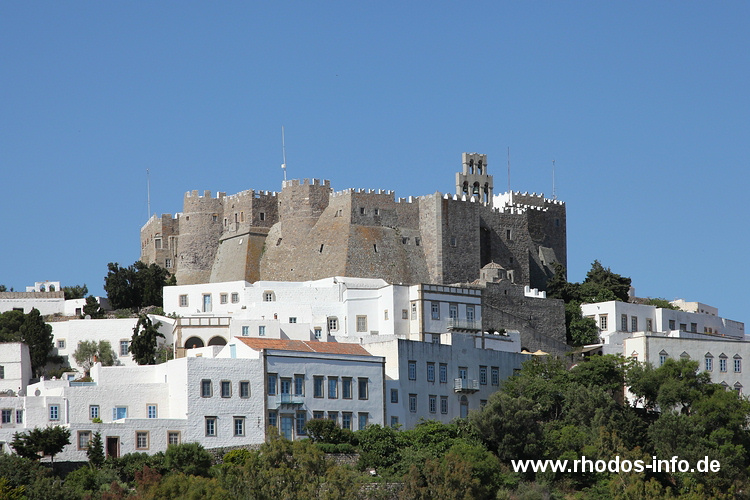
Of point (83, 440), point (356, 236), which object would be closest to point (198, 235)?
point (356, 236)

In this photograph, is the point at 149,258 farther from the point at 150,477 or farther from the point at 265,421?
the point at 150,477

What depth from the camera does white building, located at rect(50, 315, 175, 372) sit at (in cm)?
8256

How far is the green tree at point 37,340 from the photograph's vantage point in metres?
80.9

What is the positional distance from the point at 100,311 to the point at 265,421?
86.6 ft

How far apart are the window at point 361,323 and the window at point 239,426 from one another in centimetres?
1845

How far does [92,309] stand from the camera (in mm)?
88938

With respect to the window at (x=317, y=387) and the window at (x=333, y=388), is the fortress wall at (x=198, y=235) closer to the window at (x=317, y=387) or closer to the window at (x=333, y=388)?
the window at (x=333, y=388)

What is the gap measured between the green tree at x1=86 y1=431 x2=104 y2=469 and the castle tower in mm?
42343

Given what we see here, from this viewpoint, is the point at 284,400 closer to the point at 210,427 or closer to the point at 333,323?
the point at 210,427

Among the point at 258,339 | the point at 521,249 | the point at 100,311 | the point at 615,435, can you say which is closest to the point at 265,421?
the point at 258,339

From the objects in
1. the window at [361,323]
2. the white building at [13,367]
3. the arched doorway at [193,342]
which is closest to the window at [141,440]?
the white building at [13,367]

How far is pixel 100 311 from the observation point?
8906 centimetres

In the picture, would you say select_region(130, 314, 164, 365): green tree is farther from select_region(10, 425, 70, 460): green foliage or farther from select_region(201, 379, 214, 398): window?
select_region(10, 425, 70, 460): green foliage

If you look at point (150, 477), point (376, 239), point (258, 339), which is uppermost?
point (376, 239)
